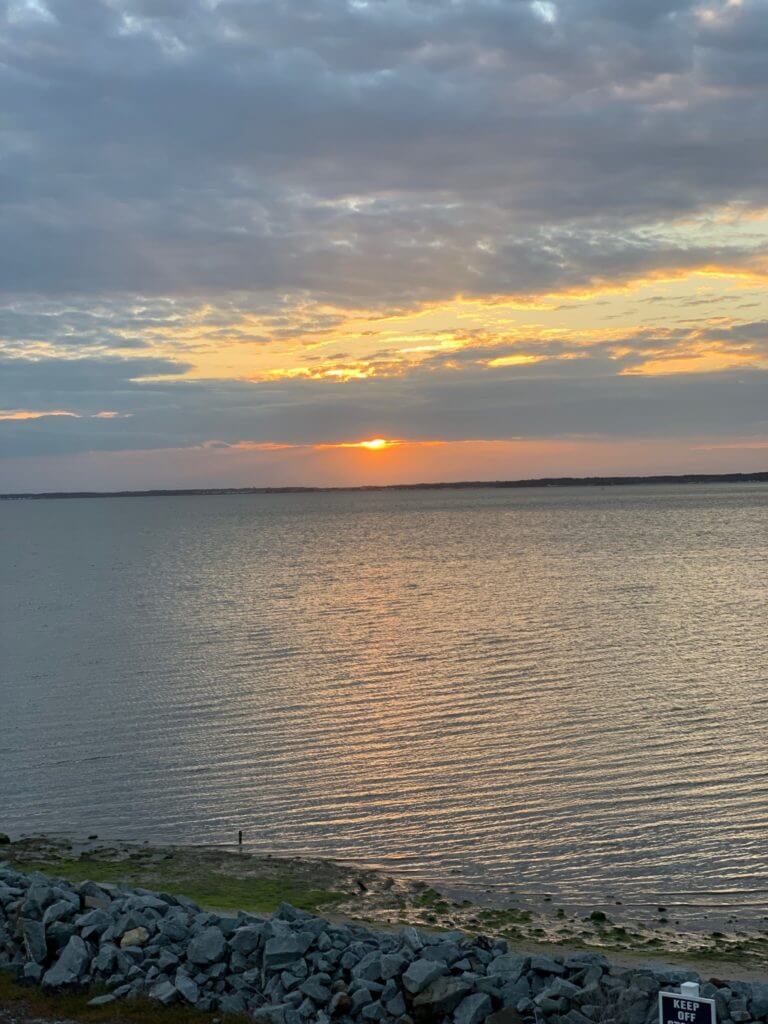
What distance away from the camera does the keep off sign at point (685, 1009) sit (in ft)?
27.4

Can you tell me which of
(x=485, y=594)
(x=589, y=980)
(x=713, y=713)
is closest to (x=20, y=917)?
(x=589, y=980)

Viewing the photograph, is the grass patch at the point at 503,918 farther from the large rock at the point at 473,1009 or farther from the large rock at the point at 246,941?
the large rock at the point at 473,1009

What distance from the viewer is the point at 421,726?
91.9ft

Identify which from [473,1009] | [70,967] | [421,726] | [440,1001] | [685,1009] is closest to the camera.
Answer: [685,1009]

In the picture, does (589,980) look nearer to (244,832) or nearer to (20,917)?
(20,917)

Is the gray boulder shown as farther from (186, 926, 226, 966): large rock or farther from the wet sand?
the wet sand

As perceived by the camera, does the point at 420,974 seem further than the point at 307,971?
No

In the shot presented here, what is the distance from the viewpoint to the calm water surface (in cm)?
1953

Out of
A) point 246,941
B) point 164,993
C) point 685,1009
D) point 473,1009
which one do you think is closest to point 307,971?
point 246,941

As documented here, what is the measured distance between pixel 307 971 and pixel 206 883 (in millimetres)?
6941

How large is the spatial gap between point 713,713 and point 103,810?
16320mm

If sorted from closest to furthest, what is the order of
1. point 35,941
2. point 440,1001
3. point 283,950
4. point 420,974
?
point 440,1001 < point 420,974 < point 283,950 < point 35,941

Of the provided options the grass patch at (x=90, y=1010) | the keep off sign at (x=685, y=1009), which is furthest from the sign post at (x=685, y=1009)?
the grass patch at (x=90, y=1010)

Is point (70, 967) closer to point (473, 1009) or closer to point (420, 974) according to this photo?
point (420, 974)
